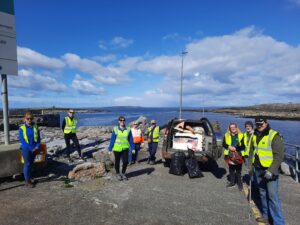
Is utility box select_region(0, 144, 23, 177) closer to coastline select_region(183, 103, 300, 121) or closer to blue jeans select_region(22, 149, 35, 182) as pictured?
blue jeans select_region(22, 149, 35, 182)

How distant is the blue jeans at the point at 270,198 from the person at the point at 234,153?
1861 millimetres

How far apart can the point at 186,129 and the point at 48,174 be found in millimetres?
4830

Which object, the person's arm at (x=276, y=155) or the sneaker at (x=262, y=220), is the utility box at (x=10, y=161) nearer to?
the sneaker at (x=262, y=220)

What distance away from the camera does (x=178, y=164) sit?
8.41m

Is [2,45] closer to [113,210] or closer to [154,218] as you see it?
[113,210]

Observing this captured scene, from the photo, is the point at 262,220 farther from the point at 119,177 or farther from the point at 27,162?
→ the point at 27,162

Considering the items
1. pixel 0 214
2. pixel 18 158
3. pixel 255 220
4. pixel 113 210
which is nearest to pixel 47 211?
pixel 0 214

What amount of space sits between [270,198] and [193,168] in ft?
11.6

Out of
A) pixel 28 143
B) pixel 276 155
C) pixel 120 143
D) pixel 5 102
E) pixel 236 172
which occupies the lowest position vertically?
pixel 236 172

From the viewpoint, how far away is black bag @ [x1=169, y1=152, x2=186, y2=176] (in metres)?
8.37

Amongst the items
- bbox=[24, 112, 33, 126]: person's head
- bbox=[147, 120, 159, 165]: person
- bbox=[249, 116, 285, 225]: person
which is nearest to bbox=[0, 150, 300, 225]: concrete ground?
bbox=[249, 116, 285, 225]: person

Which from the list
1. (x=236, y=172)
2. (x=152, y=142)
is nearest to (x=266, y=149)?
(x=236, y=172)

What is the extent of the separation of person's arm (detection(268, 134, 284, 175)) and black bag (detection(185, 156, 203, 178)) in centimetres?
366

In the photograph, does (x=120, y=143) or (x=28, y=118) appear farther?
(x=120, y=143)
